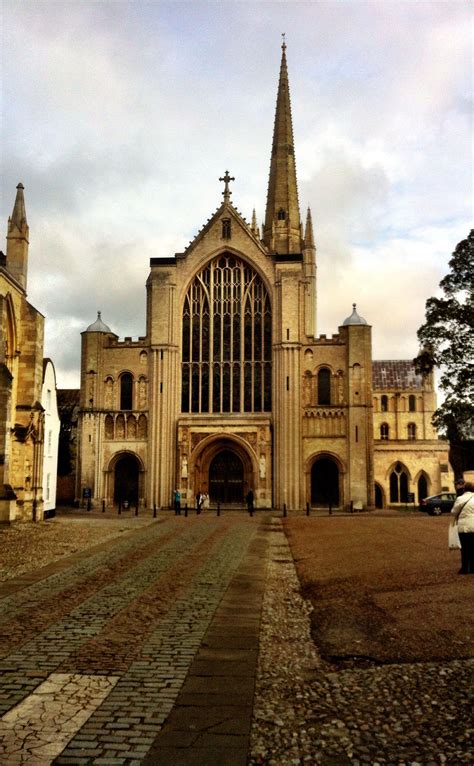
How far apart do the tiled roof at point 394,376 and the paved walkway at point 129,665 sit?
63337 millimetres

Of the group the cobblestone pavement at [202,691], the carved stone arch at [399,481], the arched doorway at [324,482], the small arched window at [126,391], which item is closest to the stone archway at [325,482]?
the arched doorway at [324,482]

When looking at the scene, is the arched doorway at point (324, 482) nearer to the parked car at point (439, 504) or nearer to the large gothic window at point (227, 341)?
the large gothic window at point (227, 341)

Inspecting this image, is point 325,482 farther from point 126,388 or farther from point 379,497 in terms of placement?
point 379,497

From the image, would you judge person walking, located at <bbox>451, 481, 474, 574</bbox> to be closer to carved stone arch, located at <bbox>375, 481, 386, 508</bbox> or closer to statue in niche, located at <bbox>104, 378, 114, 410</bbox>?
statue in niche, located at <bbox>104, 378, 114, 410</bbox>

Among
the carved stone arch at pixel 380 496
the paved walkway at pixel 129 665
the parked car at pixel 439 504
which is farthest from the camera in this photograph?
the carved stone arch at pixel 380 496

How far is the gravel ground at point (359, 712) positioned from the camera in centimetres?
496

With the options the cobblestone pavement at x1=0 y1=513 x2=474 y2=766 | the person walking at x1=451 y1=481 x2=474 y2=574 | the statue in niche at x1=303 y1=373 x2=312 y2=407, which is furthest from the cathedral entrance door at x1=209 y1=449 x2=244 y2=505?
the cobblestone pavement at x1=0 y1=513 x2=474 y2=766

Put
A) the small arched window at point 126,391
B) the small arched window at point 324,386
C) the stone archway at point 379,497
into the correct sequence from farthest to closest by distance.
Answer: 1. the stone archway at point 379,497
2. the small arched window at point 126,391
3. the small arched window at point 324,386

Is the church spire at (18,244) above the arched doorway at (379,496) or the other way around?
above

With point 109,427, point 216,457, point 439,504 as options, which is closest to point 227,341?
point 216,457

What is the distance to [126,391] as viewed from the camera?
44.7 meters

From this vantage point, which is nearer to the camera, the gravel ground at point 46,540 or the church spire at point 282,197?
the gravel ground at point 46,540

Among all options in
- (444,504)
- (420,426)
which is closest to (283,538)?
(444,504)

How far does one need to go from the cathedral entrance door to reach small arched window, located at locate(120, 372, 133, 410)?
6539 mm
